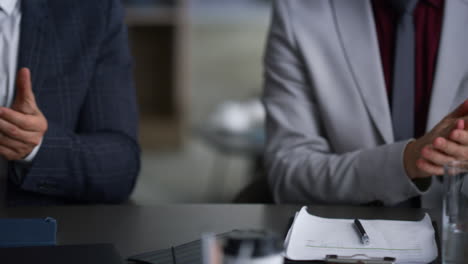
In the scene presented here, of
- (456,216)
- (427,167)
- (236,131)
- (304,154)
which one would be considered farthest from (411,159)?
(236,131)

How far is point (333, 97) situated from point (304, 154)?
0.14m

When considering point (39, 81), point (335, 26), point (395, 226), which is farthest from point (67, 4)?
point (395, 226)

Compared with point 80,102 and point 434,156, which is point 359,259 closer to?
point 434,156

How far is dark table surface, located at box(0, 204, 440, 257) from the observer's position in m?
0.96

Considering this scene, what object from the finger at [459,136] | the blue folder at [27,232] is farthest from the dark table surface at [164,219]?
the finger at [459,136]

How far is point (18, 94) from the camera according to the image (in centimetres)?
116

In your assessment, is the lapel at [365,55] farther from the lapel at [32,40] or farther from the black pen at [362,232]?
the lapel at [32,40]

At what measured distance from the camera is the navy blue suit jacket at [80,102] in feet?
4.29

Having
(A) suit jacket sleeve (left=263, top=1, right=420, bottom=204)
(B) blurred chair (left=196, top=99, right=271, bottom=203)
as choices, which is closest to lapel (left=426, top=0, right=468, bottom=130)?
(A) suit jacket sleeve (left=263, top=1, right=420, bottom=204)

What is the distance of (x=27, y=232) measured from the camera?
932mm

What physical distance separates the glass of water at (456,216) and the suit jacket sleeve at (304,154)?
0.41 metres

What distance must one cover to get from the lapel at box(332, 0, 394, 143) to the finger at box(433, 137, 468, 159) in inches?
11.2

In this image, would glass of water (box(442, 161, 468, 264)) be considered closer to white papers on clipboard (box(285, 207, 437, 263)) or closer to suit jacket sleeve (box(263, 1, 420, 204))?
white papers on clipboard (box(285, 207, 437, 263))

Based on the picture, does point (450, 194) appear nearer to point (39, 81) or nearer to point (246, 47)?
point (39, 81)
